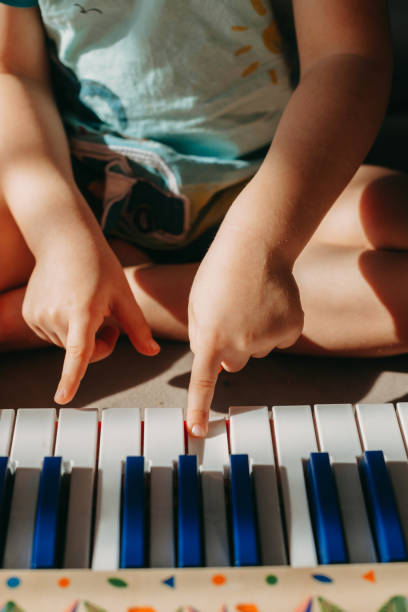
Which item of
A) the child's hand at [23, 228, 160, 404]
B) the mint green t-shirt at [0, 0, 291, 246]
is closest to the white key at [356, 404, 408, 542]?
the child's hand at [23, 228, 160, 404]

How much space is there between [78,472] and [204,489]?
96 mm

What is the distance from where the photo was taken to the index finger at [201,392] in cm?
47

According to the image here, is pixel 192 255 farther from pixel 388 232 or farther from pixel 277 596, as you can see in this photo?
pixel 277 596

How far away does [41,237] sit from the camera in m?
0.60

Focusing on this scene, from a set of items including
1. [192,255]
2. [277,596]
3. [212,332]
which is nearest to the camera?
[277,596]

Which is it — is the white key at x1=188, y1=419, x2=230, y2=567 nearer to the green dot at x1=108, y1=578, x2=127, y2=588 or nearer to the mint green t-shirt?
the green dot at x1=108, y1=578, x2=127, y2=588

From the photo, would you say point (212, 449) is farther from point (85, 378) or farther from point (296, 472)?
point (85, 378)

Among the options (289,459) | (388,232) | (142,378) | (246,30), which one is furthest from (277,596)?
(246,30)

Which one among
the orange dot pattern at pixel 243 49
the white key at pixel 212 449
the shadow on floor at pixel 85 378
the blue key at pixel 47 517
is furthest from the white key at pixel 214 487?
the orange dot pattern at pixel 243 49

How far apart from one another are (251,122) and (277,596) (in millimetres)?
559

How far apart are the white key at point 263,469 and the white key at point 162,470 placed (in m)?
0.05

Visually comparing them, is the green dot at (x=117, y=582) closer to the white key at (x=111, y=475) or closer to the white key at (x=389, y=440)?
the white key at (x=111, y=475)

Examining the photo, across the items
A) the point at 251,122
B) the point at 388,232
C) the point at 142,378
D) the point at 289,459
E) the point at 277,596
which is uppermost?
the point at 251,122

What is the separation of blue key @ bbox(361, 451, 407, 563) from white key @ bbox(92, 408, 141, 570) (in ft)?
0.58
